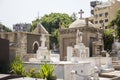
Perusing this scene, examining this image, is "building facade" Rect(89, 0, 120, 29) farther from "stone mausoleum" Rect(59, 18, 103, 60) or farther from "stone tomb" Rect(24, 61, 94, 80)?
"stone tomb" Rect(24, 61, 94, 80)

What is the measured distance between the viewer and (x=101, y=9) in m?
58.7

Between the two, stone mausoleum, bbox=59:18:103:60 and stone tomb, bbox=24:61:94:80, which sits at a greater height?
stone mausoleum, bbox=59:18:103:60

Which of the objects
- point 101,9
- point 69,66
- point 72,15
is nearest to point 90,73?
point 69,66

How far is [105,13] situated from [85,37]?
29940 millimetres

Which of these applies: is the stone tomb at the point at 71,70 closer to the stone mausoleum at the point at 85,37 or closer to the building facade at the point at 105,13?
the stone mausoleum at the point at 85,37

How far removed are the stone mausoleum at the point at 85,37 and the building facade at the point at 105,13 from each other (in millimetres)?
22236

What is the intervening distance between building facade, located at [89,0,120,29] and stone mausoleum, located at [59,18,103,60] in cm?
2224

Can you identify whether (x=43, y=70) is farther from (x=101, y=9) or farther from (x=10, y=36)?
(x=101, y=9)

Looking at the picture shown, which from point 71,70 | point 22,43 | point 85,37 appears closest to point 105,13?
point 85,37

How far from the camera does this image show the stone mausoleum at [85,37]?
28812 millimetres

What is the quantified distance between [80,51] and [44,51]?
4748 mm

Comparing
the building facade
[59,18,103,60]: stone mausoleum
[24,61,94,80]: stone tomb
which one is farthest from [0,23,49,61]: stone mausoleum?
the building facade

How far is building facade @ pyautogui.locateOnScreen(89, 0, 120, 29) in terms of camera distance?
5224 cm

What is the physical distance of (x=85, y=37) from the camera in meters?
28.9
